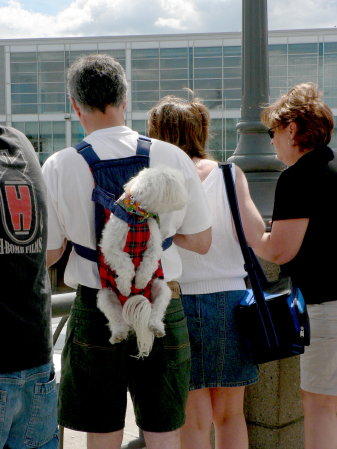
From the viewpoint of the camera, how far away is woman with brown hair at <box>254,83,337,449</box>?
9.28 feet

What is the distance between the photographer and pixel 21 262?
1914 millimetres

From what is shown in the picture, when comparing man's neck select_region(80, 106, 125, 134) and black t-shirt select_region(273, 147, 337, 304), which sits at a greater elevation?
man's neck select_region(80, 106, 125, 134)

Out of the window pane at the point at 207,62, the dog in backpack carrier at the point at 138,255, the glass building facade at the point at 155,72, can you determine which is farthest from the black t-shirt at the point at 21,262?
the window pane at the point at 207,62

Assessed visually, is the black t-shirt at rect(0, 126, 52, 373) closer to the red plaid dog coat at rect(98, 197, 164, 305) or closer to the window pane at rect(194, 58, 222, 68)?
the red plaid dog coat at rect(98, 197, 164, 305)

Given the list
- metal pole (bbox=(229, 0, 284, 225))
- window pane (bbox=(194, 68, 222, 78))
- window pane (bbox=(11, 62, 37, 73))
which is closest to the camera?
metal pole (bbox=(229, 0, 284, 225))

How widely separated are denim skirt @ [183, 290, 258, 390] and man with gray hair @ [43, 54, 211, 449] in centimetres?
43

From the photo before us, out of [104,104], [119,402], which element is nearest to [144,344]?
[119,402]

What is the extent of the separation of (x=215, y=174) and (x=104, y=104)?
0.70m

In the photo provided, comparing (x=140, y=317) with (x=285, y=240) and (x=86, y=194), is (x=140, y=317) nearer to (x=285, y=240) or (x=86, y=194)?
(x=86, y=194)

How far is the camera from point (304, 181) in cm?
282

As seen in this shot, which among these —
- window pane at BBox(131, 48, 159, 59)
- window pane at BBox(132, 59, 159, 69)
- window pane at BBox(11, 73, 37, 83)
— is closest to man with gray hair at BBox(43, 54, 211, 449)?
window pane at BBox(132, 59, 159, 69)

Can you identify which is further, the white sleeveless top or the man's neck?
the white sleeveless top

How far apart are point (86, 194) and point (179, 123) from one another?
717mm

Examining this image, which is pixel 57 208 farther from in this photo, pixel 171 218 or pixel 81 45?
pixel 81 45
